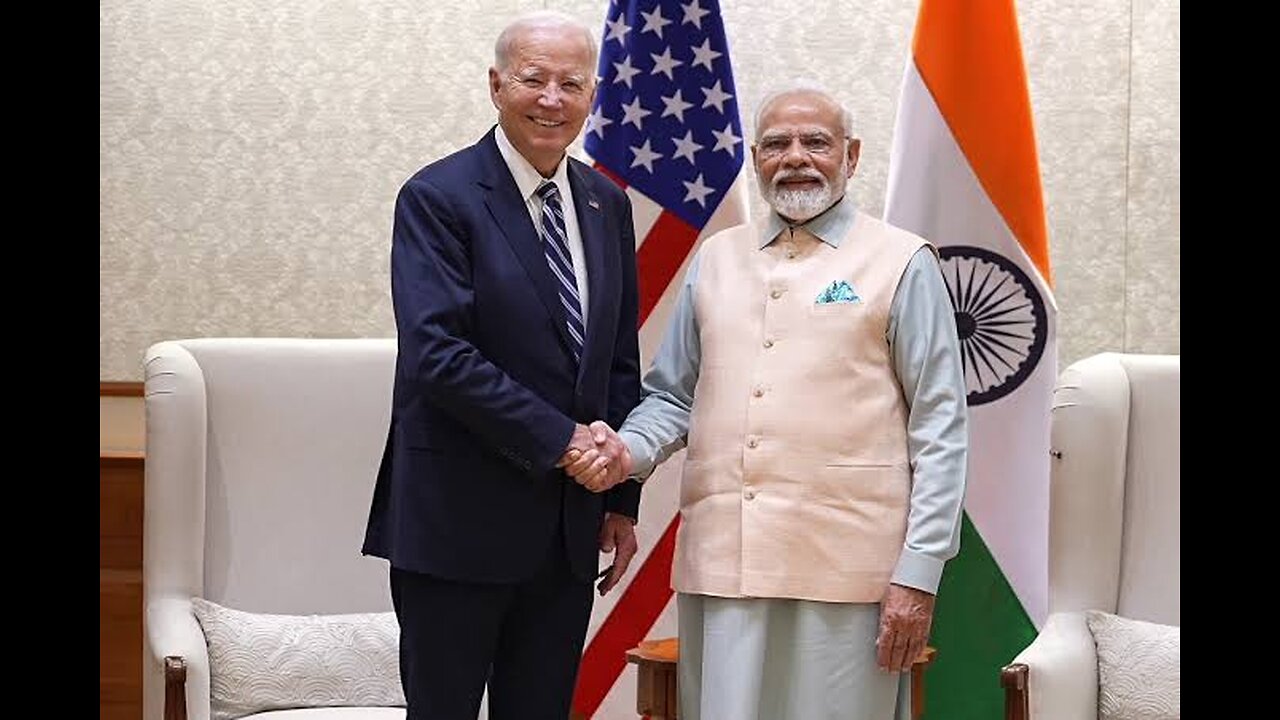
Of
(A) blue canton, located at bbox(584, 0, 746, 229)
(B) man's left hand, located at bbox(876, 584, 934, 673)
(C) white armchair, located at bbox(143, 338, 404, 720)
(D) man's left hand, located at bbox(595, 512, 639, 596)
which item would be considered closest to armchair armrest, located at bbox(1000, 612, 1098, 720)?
(B) man's left hand, located at bbox(876, 584, 934, 673)

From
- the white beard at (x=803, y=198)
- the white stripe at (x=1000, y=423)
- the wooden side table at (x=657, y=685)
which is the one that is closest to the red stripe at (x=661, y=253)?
the white stripe at (x=1000, y=423)

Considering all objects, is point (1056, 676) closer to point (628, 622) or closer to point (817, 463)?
point (817, 463)

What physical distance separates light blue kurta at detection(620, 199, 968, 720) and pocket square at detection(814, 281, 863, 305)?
0.23 ft

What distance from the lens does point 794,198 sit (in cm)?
261

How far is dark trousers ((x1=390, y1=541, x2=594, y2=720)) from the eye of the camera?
2496mm

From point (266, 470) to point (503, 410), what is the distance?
4.10 feet

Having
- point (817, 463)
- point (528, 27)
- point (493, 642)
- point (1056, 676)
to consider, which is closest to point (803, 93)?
point (528, 27)

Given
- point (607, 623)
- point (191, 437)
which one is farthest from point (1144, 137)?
point (191, 437)

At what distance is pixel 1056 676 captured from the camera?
305 centimetres

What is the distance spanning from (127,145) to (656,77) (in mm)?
1757

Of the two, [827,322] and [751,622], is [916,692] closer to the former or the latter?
[751,622]

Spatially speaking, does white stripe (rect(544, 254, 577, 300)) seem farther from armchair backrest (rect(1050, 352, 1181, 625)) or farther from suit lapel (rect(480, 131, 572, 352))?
armchair backrest (rect(1050, 352, 1181, 625))

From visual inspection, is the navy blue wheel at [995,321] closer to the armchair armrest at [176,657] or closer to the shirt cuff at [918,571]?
the shirt cuff at [918,571]

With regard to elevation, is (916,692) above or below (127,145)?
below
